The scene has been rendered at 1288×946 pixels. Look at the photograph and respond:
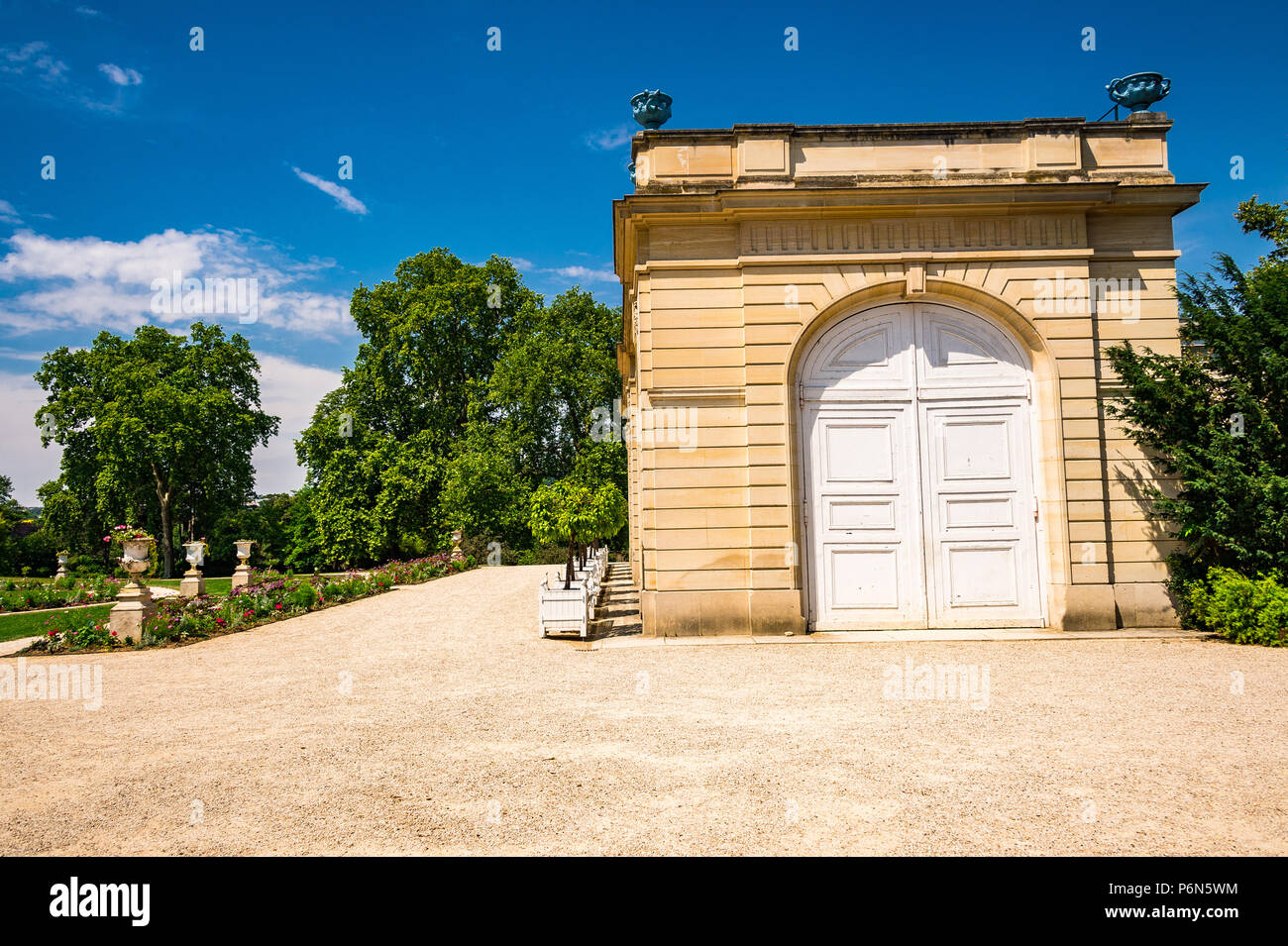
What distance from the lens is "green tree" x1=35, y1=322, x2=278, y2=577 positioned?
33156mm

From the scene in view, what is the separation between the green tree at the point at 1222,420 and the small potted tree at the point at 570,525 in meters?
7.31

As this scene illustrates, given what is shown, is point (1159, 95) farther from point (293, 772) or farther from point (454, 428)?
point (454, 428)

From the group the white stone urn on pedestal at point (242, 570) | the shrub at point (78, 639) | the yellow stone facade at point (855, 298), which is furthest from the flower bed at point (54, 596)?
the yellow stone facade at point (855, 298)

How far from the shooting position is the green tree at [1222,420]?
29.9 ft

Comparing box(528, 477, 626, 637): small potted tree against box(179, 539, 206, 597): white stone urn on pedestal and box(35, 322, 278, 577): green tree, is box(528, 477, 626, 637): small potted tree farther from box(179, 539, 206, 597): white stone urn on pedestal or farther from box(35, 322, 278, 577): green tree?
box(35, 322, 278, 577): green tree

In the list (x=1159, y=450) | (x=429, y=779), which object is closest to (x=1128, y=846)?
(x=429, y=779)

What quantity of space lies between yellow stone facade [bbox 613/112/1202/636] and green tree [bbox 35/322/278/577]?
31.3m

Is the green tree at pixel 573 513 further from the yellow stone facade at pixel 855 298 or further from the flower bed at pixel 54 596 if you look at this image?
the flower bed at pixel 54 596

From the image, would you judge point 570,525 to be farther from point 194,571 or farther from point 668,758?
point 194,571

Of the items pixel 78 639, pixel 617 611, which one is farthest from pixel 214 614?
pixel 617 611

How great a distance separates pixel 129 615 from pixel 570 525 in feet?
22.3

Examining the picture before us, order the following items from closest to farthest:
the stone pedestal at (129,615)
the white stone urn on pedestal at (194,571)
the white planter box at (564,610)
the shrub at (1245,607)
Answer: the shrub at (1245,607)
the white planter box at (564,610)
the stone pedestal at (129,615)
the white stone urn on pedestal at (194,571)

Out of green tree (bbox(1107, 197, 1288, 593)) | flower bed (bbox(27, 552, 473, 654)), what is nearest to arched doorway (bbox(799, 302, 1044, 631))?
green tree (bbox(1107, 197, 1288, 593))
